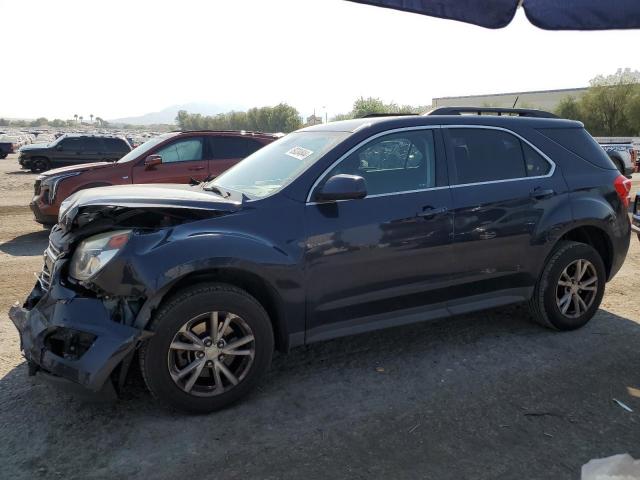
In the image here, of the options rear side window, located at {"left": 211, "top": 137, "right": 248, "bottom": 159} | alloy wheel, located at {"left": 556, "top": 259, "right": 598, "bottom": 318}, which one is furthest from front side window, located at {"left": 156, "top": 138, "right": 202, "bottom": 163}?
alloy wheel, located at {"left": 556, "top": 259, "right": 598, "bottom": 318}

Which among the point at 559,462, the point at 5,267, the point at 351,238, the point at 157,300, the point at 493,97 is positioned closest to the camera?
the point at 559,462

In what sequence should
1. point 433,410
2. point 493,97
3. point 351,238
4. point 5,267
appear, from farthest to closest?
point 493,97, point 5,267, point 351,238, point 433,410

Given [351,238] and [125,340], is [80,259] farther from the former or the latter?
[351,238]

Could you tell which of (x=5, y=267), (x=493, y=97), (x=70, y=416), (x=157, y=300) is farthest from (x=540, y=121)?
(x=493, y=97)

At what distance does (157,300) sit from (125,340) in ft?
0.93

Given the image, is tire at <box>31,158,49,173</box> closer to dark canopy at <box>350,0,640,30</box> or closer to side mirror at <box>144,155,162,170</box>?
side mirror at <box>144,155,162,170</box>

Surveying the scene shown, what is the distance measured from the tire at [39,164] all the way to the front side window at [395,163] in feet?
71.9

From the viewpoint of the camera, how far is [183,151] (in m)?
9.00

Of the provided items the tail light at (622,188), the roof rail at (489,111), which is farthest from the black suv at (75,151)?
the tail light at (622,188)

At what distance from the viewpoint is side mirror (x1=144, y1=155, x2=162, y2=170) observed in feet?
27.6

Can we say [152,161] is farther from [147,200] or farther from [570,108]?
[570,108]

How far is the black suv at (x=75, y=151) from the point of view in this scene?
21.2 meters

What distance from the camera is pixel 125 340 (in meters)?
2.93

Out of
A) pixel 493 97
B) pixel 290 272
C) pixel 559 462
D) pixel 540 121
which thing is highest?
pixel 493 97
